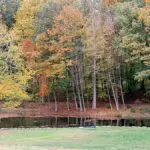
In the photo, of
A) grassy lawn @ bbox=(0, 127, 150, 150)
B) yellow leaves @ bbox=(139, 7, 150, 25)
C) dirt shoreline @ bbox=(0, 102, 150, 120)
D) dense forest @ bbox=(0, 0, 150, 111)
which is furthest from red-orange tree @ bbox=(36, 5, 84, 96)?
grassy lawn @ bbox=(0, 127, 150, 150)

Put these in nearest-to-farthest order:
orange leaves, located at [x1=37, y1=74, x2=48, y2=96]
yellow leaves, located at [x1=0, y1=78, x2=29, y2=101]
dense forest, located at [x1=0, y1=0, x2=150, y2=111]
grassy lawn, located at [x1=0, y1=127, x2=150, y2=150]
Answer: grassy lawn, located at [x1=0, y1=127, x2=150, y2=150] → yellow leaves, located at [x1=0, y1=78, x2=29, y2=101] → dense forest, located at [x1=0, y1=0, x2=150, y2=111] → orange leaves, located at [x1=37, y1=74, x2=48, y2=96]

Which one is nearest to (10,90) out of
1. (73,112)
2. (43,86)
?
(73,112)

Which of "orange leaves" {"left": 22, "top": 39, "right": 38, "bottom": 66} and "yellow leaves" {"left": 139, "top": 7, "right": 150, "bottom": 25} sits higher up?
"yellow leaves" {"left": 139, "top": 7, "right": 150, "bottom": 25}

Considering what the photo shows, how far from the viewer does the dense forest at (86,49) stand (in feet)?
167

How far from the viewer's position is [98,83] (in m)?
56.4

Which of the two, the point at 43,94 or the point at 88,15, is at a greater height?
the point at 88,15

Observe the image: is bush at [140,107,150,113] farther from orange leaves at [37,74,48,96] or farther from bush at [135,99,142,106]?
orange leaves at [37,74,48,96]

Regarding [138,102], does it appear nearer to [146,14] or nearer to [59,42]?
[59,42]

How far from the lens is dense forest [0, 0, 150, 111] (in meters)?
50.8

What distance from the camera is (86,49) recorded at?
52.2 metres

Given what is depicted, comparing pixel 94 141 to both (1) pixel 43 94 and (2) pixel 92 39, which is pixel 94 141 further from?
(1) pixel 43 94

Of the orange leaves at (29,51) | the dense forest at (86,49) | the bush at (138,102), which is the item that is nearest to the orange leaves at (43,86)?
the dense forest at (86,49)

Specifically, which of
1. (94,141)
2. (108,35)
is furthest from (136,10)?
(94,141)

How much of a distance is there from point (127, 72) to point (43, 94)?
38.6ft
